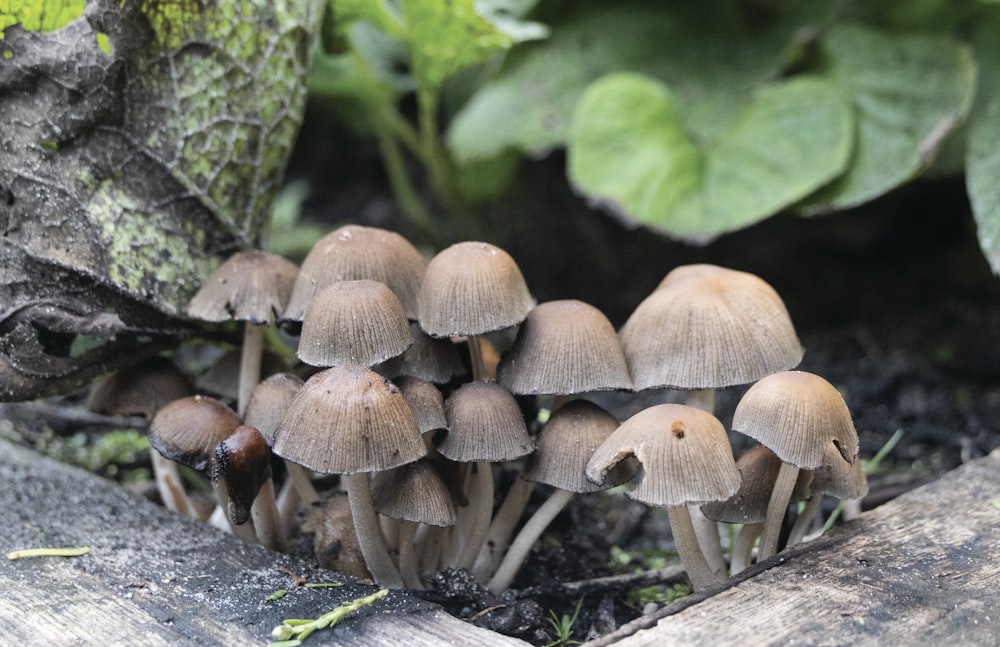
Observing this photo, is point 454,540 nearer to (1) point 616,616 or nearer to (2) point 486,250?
(1) point 616,616

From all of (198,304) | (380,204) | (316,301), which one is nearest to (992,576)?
(316,301)

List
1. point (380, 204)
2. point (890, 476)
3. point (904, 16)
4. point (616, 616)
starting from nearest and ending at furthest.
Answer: point (616, 616) < point (890, 476) < point (904, 16) < point (380, 204)

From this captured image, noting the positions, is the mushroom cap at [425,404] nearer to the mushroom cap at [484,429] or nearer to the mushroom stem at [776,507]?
the mushroom cap at [484,429]

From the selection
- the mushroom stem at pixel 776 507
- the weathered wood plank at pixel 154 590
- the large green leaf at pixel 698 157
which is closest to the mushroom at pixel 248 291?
the weathered wood plank at pixel 154 590

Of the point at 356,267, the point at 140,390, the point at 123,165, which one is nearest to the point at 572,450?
the point at 356,267

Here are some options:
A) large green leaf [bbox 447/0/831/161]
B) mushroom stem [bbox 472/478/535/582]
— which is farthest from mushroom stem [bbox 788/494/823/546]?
large green leaf [bbox 447/0/831/161]

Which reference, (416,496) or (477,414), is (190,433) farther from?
(477,414)
